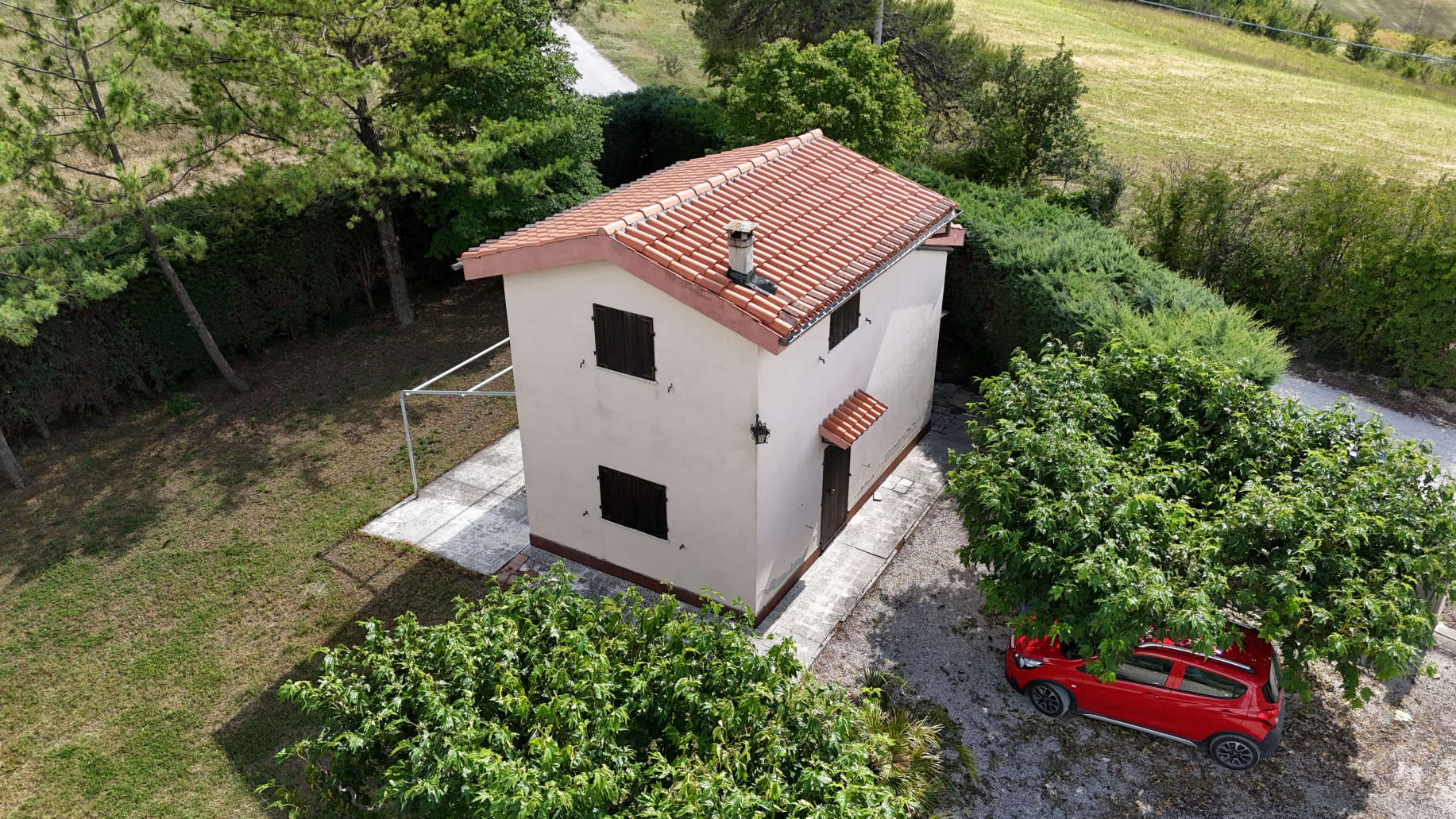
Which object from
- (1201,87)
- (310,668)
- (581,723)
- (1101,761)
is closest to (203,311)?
(310,668)

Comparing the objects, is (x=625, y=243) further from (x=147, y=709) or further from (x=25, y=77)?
(x=25, y=77)

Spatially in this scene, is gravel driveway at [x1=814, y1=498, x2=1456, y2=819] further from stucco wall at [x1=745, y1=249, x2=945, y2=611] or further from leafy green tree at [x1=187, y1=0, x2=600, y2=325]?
leafy green tree at [x1=187, y1=0, x2=600, y2=325]

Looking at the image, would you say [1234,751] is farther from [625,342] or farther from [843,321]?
[625,342]

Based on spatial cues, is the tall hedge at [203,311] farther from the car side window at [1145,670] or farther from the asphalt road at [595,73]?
the asphalt road at [595,73]

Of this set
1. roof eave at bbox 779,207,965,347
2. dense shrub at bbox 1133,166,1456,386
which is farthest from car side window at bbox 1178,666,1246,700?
dense shrub at bbox 1133,166,1456,386

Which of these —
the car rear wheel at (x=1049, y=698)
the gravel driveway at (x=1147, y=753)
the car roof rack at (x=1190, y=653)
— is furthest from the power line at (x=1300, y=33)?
the car rear wheel at (x=1049, y=698)
